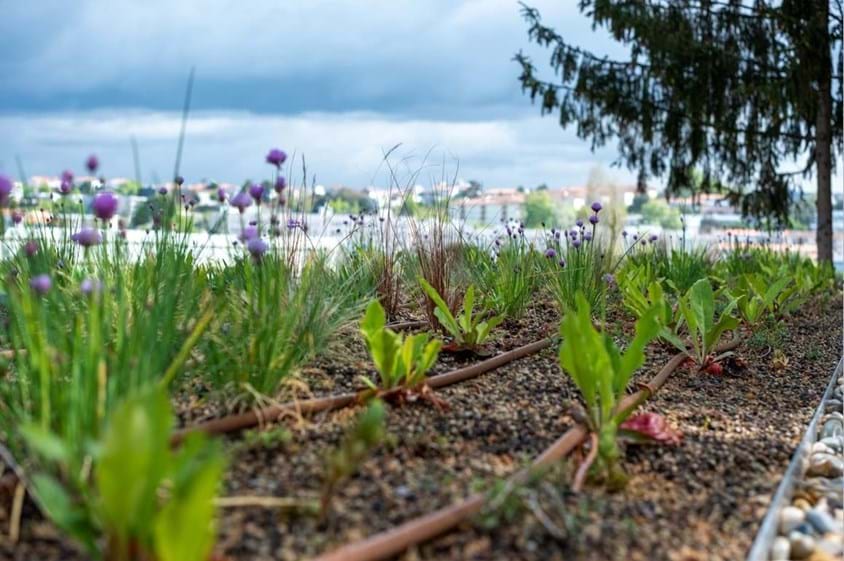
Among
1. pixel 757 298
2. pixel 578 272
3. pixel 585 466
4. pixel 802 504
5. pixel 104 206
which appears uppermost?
pixel 104 206

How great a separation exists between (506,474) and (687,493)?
41 centimetres

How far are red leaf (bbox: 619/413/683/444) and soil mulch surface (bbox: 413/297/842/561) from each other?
32mm

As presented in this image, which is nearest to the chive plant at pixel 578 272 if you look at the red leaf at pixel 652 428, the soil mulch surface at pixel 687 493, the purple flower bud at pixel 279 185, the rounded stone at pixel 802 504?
the soil mulch surface at pixel 687 493

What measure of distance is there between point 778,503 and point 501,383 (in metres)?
0.88

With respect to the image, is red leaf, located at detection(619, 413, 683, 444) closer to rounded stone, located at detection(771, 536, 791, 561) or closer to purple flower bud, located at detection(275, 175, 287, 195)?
rounded stone, located at detection(771, 536, 791, 561)

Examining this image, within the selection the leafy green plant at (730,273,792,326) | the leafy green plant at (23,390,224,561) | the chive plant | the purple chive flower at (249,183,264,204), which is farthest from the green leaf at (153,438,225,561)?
the leafy green plant at (730,273,792,326)

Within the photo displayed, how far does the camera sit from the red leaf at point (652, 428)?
1.91 m

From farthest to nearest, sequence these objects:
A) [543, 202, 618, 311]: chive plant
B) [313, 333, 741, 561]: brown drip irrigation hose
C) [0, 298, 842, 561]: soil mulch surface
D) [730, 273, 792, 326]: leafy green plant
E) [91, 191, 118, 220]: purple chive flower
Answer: [730, 273, 792, 326]: leafy green plant < [543, 202, 618, 311]: chive plant < [91, 191, 118, 220]: purple chive flower < [0, 298, 842, 561]: soil mulch surface < [313, 333, 741, 561]: brown drip irrigation hose

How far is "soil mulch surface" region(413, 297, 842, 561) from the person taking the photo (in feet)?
4.47

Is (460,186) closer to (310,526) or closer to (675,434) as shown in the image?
(675,434)

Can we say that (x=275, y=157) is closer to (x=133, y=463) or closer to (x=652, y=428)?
(x=133, y=463)

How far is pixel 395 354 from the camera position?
1993 mm

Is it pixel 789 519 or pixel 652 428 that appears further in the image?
pixel 652 428

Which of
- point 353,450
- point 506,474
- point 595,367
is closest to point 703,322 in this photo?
point 595,367
